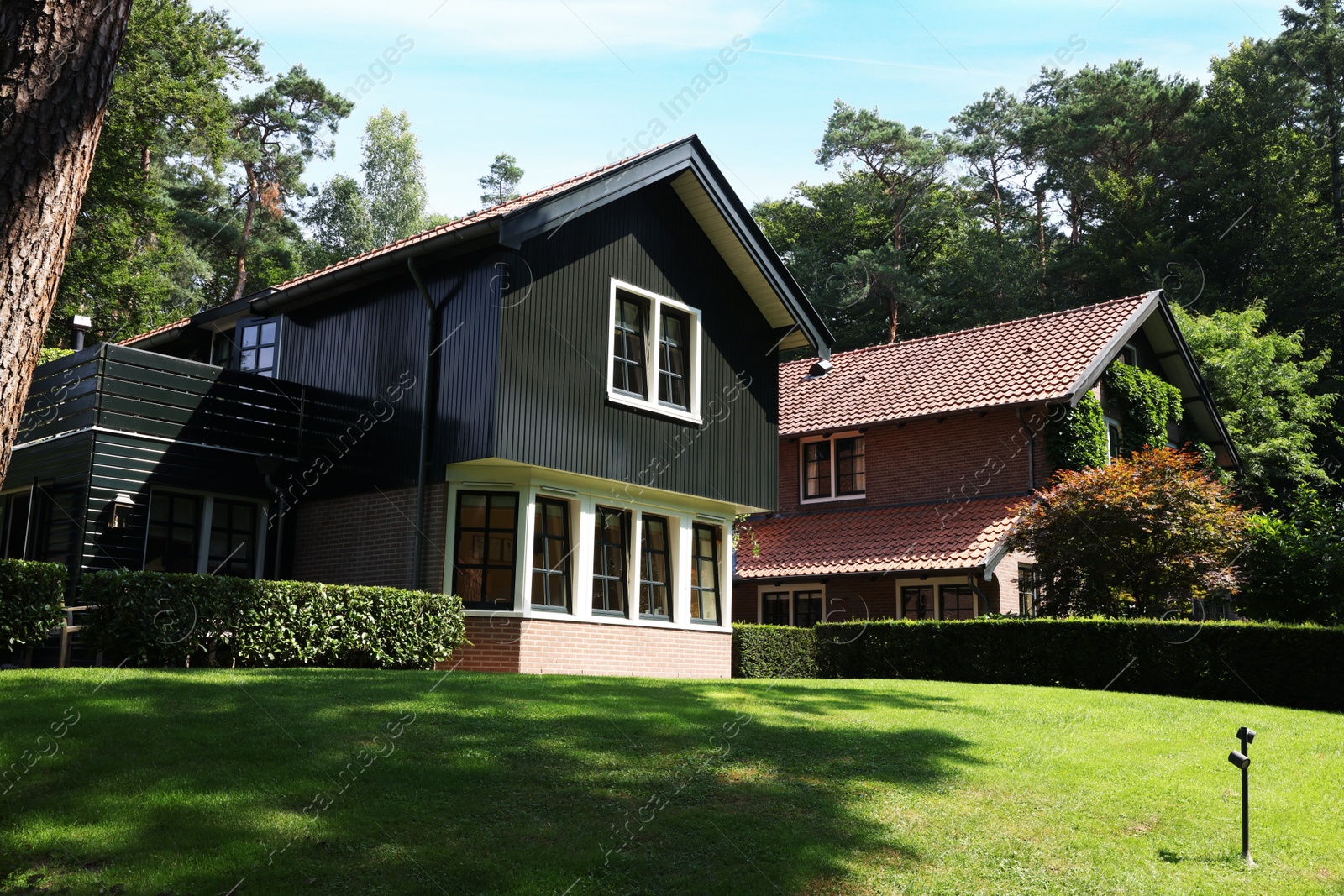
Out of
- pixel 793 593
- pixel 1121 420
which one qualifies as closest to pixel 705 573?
pixel 793 593

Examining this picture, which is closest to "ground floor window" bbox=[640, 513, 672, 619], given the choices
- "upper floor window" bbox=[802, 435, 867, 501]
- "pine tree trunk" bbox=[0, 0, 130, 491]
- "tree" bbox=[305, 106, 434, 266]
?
"upper floor window" bbox=[802, 435, 867, 501]

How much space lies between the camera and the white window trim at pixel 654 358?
58.4 feet

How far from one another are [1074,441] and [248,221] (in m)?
36.4

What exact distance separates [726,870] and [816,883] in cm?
58

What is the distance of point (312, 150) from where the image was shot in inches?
1966

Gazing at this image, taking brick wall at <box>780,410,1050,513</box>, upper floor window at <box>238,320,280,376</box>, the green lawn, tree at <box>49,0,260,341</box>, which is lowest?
the green lawn

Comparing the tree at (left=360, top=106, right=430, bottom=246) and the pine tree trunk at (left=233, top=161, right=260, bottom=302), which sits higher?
the tree at (left=360, top=106, right=430, bottom=246)

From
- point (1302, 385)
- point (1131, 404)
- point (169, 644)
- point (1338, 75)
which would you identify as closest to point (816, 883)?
point (169, 644)

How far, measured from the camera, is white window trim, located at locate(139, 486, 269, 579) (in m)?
16.5

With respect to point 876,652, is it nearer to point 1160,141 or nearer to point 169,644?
point 169,644

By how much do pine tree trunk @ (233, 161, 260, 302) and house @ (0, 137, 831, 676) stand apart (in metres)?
27.8

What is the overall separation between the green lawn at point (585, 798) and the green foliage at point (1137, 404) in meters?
16.5

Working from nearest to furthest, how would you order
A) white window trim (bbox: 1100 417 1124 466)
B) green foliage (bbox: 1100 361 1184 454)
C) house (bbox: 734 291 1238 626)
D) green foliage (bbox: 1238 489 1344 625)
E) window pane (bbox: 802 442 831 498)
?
green foliage (bbox: 1238 489 1344 625) < house (bbox: 734 291 1238 626) < white window trim (bbox: 1100 417 1124 466) < green foliage (bbox: 1100 361 1184 454) < window pane (bbox: 802 442 831 498)

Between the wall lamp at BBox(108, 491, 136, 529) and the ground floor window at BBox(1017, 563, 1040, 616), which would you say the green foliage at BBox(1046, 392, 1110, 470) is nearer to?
the ground floor window at BBox(1017, 563, 1040, 616)
